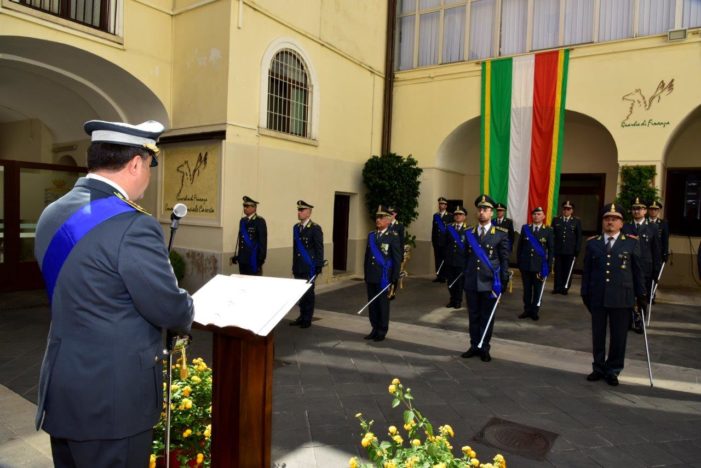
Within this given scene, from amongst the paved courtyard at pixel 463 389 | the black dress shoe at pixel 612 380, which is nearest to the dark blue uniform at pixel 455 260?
the paved courtyard at pixel 463 389

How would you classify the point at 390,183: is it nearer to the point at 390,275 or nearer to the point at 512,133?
the point at 512,133

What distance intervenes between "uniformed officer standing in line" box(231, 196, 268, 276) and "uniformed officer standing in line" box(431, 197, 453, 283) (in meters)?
5.00

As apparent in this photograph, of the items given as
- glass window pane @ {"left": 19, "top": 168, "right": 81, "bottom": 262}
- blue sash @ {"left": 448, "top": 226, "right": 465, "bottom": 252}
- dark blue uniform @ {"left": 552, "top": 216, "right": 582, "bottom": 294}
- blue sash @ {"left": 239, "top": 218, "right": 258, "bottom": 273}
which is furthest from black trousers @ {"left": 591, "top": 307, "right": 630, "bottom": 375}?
glass window pane @ {"left": 19, "top": 168, "right": 81, "bottom": 262}

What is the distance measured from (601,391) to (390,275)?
283 centimetres

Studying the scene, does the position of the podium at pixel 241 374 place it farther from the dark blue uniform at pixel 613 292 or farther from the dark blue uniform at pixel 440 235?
the dark blue uniform at pixel 440 235

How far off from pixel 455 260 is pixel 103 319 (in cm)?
841

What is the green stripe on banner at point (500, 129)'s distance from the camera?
1199cm

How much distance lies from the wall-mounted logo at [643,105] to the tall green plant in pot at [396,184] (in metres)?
4.87

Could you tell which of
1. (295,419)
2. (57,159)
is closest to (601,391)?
(295,419)

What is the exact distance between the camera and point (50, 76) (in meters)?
9.20

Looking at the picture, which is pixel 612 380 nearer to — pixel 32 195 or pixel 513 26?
pixel 513 26

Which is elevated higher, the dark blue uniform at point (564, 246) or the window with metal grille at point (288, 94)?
the window with metal grille at point (288, 94)

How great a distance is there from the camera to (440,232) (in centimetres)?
1171

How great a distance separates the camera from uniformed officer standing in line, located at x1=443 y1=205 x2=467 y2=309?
29.7 ft
